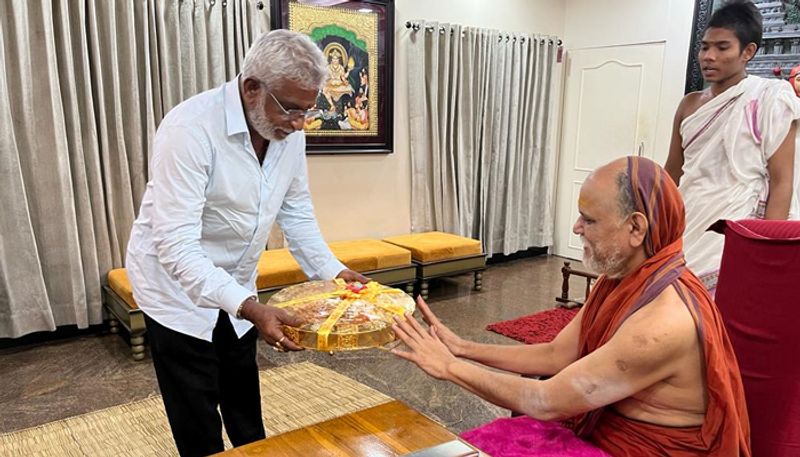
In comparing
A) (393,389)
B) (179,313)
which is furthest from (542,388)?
(393,389)

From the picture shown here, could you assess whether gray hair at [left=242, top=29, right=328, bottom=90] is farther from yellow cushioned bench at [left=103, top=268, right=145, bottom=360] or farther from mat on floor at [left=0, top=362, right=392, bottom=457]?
yellow cushioned bench at [left=103, top=268, right=145, bottom=360]

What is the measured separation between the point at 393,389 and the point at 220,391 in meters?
1.25

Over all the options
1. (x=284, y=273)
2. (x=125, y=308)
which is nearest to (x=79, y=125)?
(x=125, y=308)

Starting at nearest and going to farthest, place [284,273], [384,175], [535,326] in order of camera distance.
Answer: [284,273] → [535,326] → [384,175]

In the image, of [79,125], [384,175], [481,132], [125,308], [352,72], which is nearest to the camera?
[125,308]

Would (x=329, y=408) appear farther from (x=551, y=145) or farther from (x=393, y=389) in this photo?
(x=551, y=145)

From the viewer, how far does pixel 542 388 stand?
4.31ft

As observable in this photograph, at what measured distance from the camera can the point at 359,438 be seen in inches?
51.9

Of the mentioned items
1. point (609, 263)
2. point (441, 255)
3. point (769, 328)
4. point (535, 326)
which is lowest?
point (535, 326)

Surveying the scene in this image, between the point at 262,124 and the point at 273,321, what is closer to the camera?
the point at 273,321

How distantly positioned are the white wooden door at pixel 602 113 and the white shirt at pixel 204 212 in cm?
439

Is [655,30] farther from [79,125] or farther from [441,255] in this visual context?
[79,125]

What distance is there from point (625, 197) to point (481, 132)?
4.01 meters

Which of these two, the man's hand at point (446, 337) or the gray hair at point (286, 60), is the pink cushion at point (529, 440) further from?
the gray hair at point (286, 60)
